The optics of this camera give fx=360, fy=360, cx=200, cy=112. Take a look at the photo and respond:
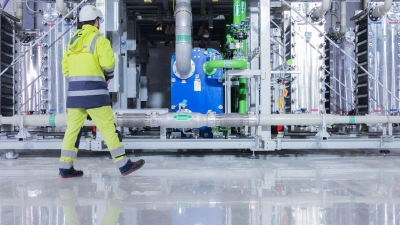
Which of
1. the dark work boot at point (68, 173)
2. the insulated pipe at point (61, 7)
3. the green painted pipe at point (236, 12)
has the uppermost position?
the insulated pipe at point (61, 7)

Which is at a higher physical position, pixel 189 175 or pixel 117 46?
pixel 117 46

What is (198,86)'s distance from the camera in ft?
19.6

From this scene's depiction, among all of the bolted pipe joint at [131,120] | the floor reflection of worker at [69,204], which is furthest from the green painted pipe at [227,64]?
the floor reflection of worker at [69,204]

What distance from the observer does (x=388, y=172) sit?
13.1 ft

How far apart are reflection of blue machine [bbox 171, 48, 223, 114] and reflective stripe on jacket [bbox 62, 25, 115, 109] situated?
7.96 ft

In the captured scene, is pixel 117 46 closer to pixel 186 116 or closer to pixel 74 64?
pixel 186 116

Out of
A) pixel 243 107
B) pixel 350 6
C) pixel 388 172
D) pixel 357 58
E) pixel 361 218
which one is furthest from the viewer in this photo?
pixel 350 6

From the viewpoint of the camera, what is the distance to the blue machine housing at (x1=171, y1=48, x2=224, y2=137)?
597 centimetres

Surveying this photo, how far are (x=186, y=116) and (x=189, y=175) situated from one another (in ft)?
4.25

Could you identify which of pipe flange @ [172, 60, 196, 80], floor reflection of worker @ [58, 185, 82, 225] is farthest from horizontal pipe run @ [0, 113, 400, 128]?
floor reflection of worker @ [58, 185, 82, 225]

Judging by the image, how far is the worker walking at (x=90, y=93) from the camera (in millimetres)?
3504

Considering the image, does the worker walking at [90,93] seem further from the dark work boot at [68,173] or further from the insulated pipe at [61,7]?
the insulated pipe at [61,7]

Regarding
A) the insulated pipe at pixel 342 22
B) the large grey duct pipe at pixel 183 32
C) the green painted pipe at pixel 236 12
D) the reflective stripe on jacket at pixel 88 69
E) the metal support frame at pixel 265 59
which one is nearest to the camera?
the reflective stripe on jacket at pixel 88 69

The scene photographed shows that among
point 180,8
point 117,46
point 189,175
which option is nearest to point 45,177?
point 189,175
